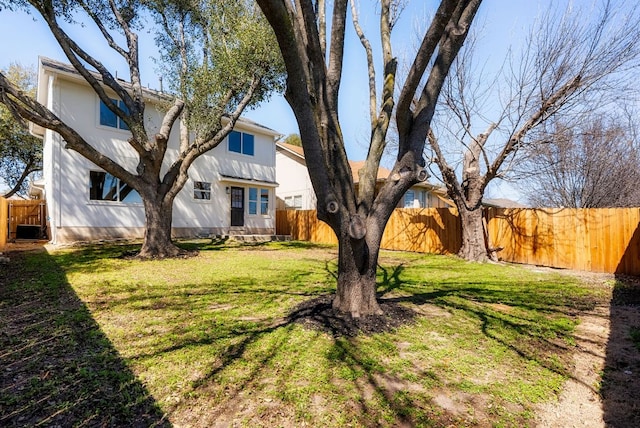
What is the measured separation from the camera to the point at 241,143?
55.4 ft

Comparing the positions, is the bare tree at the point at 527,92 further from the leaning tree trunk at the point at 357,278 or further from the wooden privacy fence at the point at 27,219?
the wooden privacy fence at the point at 27,219

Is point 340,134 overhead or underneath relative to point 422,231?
overhead

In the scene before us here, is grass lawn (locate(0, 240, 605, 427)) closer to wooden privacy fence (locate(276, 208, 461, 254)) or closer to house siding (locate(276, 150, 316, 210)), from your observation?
wooden privacy fence (locate(276, 208, 461, 254))

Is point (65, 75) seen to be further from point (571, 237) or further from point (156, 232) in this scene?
point (571, 237)

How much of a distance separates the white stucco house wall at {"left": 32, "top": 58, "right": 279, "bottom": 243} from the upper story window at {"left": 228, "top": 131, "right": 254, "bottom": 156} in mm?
50

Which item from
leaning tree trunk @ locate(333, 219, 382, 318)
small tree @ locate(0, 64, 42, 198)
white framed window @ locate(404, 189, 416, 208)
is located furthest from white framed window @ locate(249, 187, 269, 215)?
small tree @ locate(0, 64, 42, 198)

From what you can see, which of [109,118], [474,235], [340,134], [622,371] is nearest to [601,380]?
[622,371]

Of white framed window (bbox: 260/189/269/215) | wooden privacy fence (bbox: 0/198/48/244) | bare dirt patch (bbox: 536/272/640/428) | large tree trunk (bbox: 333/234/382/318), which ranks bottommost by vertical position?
bare dirt patch (bbox: 536/272/640/428)

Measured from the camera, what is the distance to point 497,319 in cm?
437

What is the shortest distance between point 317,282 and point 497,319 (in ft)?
10.6

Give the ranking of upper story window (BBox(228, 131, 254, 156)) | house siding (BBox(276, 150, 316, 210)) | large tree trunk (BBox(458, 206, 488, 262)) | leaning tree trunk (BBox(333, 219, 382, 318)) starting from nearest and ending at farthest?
1. leaning tree trunk (BBox(333, 219, 382, 318))
2. large tree trunk (BBox(458, 206, 488, 262))
3. upper story window (BBox(228, 131, 254, 156))
4. house siding (BBox(276, 150, 316, 210))

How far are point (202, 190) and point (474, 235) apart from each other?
11.7 m

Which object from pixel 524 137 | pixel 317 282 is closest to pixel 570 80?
pixel 524 137

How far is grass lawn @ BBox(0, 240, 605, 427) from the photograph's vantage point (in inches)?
89.4
